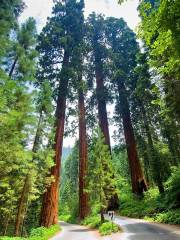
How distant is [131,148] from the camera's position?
26.1 meters

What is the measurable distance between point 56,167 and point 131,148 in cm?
997

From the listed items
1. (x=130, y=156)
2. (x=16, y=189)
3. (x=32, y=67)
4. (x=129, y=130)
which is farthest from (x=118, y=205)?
(x=32, y=67)

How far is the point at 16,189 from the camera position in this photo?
2261 centimetres

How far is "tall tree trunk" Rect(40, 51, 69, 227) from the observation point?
54.4 feet

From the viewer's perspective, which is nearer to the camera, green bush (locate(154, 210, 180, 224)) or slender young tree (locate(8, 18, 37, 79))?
green bush (locate(154, 210, 180, 224))

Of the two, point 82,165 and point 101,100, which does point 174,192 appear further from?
point 101,100

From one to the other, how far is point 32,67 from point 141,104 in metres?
13.5

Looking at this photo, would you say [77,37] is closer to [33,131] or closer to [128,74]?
[128,74]

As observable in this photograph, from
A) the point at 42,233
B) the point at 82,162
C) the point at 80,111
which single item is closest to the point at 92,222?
the point at 42,233

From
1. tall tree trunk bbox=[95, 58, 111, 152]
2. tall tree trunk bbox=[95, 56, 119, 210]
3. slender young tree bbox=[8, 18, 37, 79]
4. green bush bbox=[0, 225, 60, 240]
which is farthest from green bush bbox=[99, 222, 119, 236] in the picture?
tall tree trunk bbox=[95, 58, 111, 152]

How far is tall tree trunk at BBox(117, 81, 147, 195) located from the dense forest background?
99 mm

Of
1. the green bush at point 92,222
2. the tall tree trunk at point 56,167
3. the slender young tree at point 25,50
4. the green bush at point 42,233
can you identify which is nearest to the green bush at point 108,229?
the green bush at point 92,222

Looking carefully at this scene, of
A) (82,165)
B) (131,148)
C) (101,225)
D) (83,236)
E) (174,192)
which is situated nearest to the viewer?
(83,236)

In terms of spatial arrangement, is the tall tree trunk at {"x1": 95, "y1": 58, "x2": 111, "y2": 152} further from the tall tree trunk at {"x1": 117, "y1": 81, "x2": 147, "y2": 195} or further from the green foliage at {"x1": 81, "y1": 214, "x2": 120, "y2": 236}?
the green foliage at {"x1": 81, "y1": 214, "x2": 120, "y2": 236}
